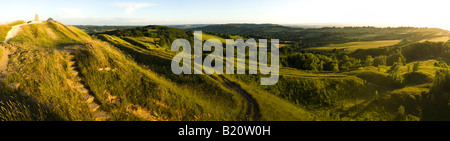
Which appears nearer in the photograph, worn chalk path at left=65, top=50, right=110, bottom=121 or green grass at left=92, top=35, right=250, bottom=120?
worn chalk path at left=65, top=50, right=110, bottom=121

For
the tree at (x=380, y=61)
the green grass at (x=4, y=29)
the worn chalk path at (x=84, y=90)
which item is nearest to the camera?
the worn chalk path at (x=84, y=90)

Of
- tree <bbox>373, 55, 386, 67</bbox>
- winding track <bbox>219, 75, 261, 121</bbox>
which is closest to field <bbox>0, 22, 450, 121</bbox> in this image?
winding track <bbox>219, 75, 261, 121</bbox>

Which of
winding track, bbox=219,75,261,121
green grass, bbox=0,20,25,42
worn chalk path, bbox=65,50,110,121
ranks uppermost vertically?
green grass, bbox=0,20,25,42

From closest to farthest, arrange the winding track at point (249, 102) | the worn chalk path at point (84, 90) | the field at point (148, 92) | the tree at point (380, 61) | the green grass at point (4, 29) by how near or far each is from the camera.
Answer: the worn chalk path at point (84, 90), the field at point (148, 92), the winding track at point (249, 102), the green grass at point (4, 29), the tree at point (380, 61)

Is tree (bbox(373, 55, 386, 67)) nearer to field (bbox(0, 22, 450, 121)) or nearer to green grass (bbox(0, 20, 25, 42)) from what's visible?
field (bbox(0, 22, 450, 121))

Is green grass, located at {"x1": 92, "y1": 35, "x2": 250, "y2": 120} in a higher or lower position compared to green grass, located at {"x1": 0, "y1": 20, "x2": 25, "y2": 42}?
lower

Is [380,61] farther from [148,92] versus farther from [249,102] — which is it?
[148,92]

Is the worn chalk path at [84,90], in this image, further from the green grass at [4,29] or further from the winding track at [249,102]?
the green grass at [4,29]

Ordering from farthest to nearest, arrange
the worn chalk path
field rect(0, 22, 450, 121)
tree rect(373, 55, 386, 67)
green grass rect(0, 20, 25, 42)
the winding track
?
tree rect(373, 55, 386, 67) → green grass rect(0, 20, 25, 42) → the winding track → field rect(0, 22, 450, 121) → the worn chalk path

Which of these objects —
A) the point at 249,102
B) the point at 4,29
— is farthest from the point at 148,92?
the point at 4,29

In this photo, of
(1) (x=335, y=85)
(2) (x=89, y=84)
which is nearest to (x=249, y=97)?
(2) (x=89, y=84)

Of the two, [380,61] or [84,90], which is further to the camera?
[380,61]

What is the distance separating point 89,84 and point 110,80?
1663mm

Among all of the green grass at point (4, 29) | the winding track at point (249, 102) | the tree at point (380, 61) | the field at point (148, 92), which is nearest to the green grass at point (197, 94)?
the field at point (148, 92)
